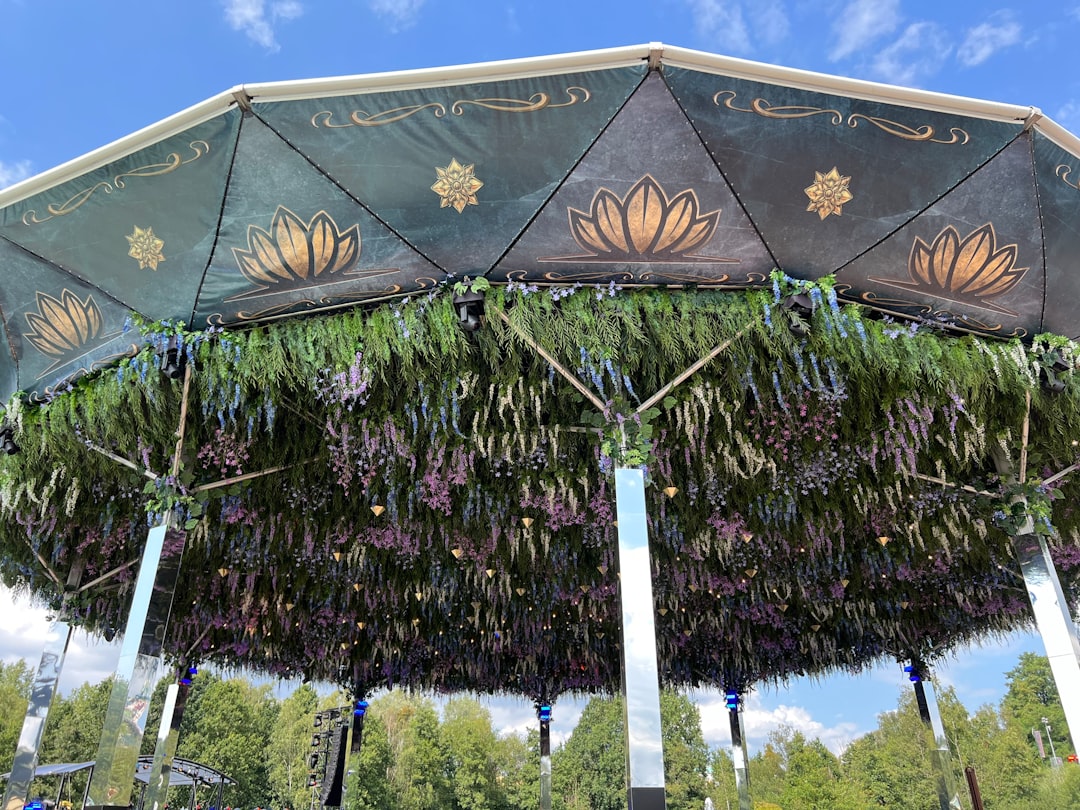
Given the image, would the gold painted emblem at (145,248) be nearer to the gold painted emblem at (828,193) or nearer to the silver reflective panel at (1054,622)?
the gold painted emblem at (828,193)

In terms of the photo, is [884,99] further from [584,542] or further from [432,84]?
[584,542]

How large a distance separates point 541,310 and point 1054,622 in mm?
4972

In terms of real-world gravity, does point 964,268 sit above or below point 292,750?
above

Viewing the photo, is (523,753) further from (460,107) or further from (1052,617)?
(460,107)

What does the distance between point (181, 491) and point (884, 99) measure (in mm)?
5944

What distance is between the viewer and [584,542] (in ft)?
30.0

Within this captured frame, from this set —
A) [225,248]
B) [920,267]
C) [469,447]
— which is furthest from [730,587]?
[225,248]

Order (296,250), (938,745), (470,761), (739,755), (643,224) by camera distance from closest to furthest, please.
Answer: (643,224)
(296,250)
(938,745)
(739,755)
(470,761)

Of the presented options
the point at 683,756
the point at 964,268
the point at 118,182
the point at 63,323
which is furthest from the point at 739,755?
the point at 683,756

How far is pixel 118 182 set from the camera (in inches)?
168

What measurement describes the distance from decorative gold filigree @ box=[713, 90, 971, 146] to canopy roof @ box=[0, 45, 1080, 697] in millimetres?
Result: 14

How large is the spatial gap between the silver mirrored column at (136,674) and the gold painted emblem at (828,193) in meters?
5.50

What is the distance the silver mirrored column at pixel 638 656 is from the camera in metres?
3.91

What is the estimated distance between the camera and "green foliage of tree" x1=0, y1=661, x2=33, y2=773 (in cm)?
2539
